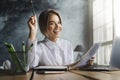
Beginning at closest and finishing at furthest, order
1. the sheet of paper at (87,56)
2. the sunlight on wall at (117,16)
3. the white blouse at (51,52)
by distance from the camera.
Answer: the sheet of paper at (87,56), the white blouse at (51,52), the sunlight on wall at (117,16)

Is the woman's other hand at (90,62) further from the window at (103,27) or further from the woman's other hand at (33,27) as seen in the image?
the woman's other hand at (33,27)

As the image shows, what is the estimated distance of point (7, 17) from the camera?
1.69 m

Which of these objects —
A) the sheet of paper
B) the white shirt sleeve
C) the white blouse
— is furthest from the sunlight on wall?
the white shirt sleeve

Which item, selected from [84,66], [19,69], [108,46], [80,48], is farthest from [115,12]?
[19,69]

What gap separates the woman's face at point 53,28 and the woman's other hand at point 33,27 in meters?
0.09

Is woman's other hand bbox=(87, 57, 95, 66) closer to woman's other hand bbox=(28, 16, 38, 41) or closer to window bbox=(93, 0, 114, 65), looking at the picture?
window bbox=(93, 0, 114, 65)

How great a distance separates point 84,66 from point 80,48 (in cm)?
19

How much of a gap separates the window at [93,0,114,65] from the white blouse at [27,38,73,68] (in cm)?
22

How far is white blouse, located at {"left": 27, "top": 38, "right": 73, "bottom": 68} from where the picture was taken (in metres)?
1.66

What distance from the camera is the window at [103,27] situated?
5.58 feet

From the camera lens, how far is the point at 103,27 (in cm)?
176

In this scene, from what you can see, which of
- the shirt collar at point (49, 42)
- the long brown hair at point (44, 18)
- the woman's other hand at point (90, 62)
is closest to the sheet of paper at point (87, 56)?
the woman's other hand at point (90, 62)

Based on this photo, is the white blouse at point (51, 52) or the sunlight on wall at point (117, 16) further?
the sunlight on wall at point (117, 16)

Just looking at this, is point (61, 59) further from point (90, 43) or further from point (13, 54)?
point (13, 54)
